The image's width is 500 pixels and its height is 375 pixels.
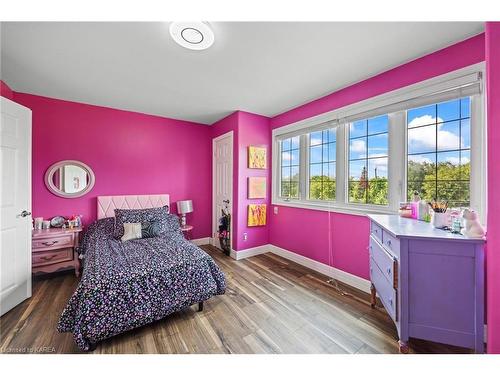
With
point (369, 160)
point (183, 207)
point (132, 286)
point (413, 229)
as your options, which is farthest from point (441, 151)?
point (183, 207)

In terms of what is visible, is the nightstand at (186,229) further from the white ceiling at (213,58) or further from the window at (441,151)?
the window at (441,151)

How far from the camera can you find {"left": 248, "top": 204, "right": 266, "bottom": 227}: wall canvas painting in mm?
3484

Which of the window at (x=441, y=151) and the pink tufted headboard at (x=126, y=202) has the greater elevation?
the window at (x=441, y=151)

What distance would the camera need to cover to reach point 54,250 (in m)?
2.59

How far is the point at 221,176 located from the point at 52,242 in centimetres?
256

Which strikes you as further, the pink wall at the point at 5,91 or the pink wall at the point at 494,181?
the pink wall at the point at 5,91

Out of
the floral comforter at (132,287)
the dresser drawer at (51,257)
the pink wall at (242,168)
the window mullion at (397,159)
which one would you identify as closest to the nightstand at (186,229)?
the pink wall at (242,168)

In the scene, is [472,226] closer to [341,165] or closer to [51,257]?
[341,165]

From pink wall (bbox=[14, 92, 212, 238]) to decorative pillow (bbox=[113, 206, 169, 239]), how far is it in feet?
2.25

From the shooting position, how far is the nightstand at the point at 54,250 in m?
2.48

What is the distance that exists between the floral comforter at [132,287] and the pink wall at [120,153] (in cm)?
129
